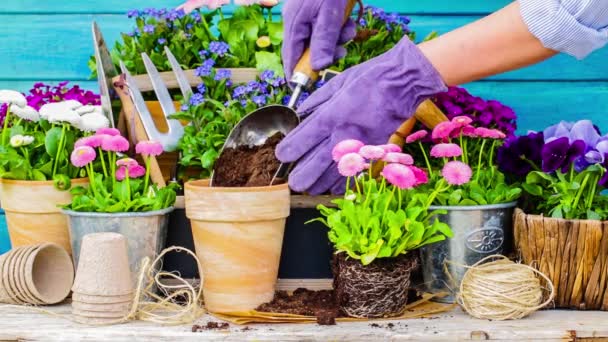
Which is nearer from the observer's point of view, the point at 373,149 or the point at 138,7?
the point at 373,149

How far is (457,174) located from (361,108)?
208 mm

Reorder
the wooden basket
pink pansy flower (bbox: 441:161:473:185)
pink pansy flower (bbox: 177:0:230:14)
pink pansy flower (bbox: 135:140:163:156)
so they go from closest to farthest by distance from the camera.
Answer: pink pansy flower (bbox: 441:161:473:185)
pink pansy flower (bbox: 135:140:163:156)
the wooden basket
pink pansy flower (bbox: 177:0:230:14)

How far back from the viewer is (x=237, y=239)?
130cm

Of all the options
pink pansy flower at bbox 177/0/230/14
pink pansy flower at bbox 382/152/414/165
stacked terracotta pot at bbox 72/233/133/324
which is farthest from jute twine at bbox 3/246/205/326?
pink pansy flower at bbox 177/0/230/14

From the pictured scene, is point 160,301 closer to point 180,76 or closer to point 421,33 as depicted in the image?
point 180,76

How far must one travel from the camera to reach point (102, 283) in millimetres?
1256

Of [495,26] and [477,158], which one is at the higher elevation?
[495,26]

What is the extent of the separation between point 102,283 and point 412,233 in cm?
50

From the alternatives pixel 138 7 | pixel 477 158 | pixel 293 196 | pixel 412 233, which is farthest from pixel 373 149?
pixel 138 7

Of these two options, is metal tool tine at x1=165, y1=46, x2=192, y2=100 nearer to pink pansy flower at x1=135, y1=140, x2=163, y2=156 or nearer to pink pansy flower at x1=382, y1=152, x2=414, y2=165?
pink pansy flower at x1=135, y1=140, x2=163, y2=156

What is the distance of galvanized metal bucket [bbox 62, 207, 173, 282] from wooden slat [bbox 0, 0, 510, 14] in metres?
0.77

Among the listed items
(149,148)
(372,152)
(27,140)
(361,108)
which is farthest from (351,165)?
(27,140)

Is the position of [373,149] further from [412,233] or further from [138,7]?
[138,7]

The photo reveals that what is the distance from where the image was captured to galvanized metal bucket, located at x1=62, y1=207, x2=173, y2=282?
137 cm
